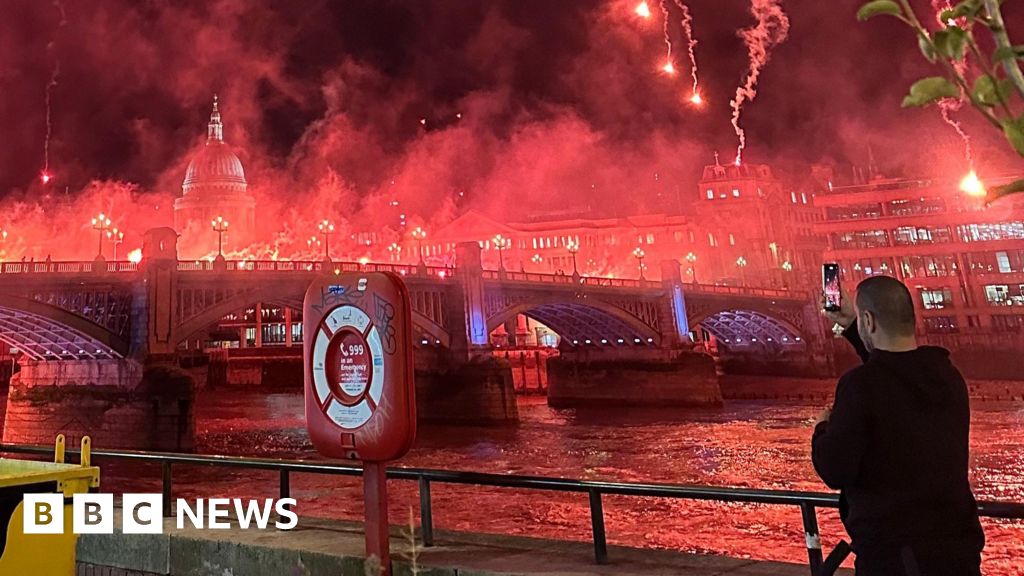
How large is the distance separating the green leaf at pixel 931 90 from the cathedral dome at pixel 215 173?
13916cm

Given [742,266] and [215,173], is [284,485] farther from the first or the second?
[215,173]

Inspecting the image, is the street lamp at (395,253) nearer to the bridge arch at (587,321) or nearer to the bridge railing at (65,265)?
the bridge arch at (587,321)

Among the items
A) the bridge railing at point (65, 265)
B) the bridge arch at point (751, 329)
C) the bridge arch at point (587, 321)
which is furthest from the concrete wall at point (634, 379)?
the bridge railing at point (65, 265)

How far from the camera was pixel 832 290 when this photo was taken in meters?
3.28

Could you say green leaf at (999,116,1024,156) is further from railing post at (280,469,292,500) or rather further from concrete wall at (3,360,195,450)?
concrete wall at (3,360,195,450)

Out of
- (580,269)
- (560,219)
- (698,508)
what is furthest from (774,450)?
(560,219)

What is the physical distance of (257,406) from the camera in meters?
63.0

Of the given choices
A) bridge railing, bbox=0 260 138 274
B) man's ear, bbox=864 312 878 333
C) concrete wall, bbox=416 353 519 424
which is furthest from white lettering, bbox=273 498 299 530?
concrete wall, bbox=416 353 519 424

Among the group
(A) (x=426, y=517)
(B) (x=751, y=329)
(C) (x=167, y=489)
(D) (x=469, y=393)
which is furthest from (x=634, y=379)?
(A) (x=426, y=517)

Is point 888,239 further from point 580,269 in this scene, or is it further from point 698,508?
point 698,508

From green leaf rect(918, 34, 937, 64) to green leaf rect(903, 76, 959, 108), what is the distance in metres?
0.06

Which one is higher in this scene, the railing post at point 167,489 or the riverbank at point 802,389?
the railing post at point 167,489

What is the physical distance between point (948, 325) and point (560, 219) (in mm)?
65839

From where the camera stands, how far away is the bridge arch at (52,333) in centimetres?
3347
